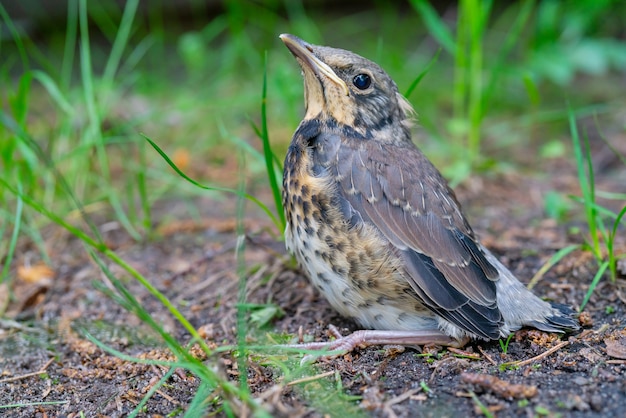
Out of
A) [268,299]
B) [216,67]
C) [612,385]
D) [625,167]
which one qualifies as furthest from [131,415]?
[216,67]

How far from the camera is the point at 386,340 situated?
124 inches

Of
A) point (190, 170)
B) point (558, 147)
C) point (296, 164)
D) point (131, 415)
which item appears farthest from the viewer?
point (190, 170)

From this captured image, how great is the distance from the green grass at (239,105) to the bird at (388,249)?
295mm

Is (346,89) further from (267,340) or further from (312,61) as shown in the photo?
(267,340)

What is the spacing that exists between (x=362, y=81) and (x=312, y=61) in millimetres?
283

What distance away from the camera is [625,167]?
572 cm

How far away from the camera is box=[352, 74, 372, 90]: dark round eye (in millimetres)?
3553

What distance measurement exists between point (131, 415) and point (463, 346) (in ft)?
4.96

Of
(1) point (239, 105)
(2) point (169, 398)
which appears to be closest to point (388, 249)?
(2) point (169, 398)

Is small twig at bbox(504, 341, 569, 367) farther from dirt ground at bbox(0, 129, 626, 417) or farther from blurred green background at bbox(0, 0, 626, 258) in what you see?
blurred green background at bbox(0, 0, 626, 258)

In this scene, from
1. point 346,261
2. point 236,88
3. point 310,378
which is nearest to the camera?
point 310,378

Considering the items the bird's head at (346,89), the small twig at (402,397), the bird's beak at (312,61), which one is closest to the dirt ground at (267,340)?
the small twig at (402,397)

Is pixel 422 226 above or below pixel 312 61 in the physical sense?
below

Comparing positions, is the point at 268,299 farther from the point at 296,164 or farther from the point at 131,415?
the point at 131,415
